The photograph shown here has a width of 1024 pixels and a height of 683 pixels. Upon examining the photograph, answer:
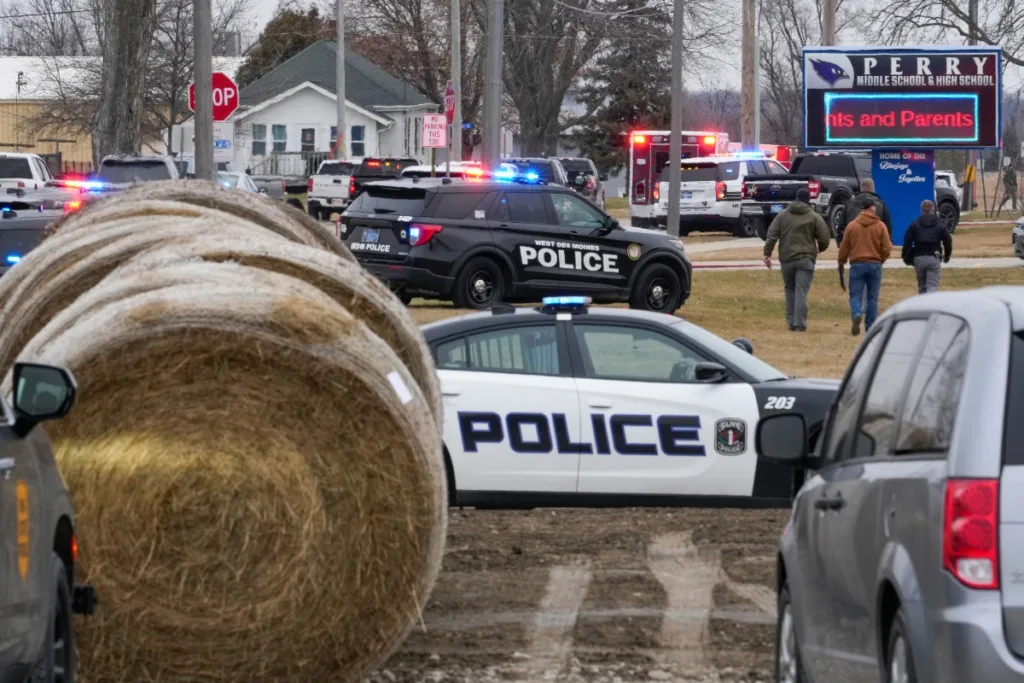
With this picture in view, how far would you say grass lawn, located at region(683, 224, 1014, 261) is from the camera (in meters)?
35.3

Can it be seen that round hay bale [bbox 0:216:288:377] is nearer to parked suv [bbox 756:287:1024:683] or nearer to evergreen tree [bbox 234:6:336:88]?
parked suv [bbox 756:287:1024:683]

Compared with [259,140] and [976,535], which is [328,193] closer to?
[259,140]

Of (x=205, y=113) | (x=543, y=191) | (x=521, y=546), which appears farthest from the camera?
(x=543, y=191)

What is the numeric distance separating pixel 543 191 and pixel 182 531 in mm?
16652

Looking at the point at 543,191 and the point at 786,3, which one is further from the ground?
the point at 786,3

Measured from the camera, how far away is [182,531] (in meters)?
6.38

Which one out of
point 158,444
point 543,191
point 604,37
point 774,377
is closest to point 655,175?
point 604,37

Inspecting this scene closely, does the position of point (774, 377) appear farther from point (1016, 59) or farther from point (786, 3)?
point (786, 3)

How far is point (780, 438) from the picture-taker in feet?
19.4

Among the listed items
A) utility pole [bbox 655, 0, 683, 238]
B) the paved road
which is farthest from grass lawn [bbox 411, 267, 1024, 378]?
utility pole [bbox 655, 0, 683, 238]

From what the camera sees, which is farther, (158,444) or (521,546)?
(521,546)

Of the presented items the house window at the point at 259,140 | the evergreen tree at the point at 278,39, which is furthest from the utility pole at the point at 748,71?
the evergreen tree at the point at 278,39

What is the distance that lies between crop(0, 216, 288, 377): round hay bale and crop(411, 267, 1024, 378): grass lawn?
35.2 feet

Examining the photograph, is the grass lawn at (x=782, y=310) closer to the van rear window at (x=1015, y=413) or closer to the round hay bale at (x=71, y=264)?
the round hay bale at (x=71, y=264)
